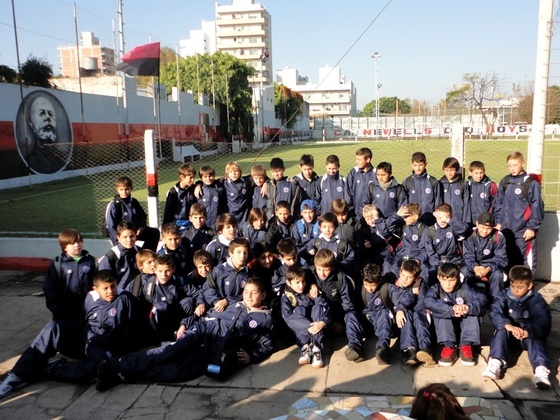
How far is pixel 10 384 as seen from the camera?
3.94 metres

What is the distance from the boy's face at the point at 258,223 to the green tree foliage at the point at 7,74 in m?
16.3

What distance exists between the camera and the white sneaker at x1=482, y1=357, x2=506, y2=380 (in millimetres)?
3854

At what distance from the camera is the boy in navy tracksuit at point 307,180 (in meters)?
6.54

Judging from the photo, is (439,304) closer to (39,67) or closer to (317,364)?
(317,364)

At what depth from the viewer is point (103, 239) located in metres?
7.30

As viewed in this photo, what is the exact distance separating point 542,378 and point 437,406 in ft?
7.39

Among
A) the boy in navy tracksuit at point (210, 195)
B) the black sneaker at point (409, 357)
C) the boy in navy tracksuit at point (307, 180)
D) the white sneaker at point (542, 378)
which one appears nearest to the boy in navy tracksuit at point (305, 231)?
the boy in navy tracksuit at point (307, 180)

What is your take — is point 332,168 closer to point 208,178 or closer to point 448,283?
point 208,178

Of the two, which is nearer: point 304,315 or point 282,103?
point 304,315

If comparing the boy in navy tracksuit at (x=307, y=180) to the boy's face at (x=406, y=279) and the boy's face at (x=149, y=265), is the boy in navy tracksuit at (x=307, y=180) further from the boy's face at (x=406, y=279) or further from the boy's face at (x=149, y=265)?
the boy's face at (x=149, y=265)

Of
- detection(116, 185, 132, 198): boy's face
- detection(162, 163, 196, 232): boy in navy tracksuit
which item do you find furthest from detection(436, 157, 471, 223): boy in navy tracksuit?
detection(116, 185, 132, 198): boy's face

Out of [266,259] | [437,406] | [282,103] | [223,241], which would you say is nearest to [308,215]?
[266,259]

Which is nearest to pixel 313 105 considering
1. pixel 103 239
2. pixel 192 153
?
pixel 192 153

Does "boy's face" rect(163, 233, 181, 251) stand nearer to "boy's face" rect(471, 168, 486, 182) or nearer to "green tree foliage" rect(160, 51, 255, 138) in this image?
"boy's face" rect(471, 168, 486, 182)
